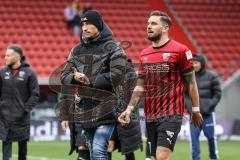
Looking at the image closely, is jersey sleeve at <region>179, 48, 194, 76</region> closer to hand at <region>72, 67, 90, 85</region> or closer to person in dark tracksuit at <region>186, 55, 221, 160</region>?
hand at <region>72, 67, 90, 85</region>

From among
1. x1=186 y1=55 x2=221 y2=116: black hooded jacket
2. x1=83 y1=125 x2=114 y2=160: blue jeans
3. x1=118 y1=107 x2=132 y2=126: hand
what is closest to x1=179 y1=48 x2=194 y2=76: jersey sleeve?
x1=118 y1=107 x2=132 y2=126: hand

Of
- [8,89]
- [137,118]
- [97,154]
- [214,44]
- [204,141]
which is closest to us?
[97,154]

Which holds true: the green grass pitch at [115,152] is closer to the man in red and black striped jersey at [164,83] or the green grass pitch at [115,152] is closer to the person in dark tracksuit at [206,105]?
the person in dark tracksuit at [206,105]

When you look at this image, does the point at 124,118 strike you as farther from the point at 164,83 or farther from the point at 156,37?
the point at 156,37

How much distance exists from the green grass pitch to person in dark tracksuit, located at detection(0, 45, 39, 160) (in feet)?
9.48

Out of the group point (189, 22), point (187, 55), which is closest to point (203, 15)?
point (189, 22)

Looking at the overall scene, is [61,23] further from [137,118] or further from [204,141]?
[137,118]

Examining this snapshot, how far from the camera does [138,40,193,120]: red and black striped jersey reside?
927 centimetres

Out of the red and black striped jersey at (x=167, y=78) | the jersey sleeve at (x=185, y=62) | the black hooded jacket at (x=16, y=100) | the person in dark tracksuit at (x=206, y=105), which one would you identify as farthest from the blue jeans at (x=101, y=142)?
the person in dark tracksuit at (x=206, y=105)

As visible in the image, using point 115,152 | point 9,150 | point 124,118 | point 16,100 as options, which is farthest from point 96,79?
point 115,152

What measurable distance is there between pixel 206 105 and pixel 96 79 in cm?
579

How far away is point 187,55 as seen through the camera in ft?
30.6

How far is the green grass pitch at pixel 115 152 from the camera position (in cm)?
1625

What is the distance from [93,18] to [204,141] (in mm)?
14625
